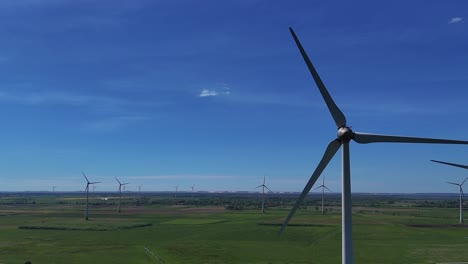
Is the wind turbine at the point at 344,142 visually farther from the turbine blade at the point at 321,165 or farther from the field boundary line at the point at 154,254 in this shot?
the field boundary line at the point at 154,254

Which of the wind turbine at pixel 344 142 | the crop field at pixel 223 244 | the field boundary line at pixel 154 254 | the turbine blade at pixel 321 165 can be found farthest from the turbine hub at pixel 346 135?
the field boundary line at pixel 154 254

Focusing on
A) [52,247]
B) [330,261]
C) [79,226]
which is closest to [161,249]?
[52,247]

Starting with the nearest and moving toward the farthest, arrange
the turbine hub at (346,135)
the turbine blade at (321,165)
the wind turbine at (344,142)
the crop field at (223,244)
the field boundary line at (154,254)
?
1. the wind turbine at (344,142)
2. the turbine hub at (346,135)
3. the turbine blade at (321,165)
4. the field boundary line at (154,254)
5. the crop field at (223,244)

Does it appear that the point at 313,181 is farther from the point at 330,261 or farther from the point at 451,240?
the point at 451,240

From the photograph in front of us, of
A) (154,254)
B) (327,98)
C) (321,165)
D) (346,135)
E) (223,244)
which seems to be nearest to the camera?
(346,135)

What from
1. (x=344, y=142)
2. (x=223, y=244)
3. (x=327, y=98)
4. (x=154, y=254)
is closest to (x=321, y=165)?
(x=344, y=142)

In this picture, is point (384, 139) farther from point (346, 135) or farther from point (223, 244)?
point (223, 244)

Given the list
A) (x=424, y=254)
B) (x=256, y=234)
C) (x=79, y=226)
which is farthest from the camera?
(x=79, y=226)

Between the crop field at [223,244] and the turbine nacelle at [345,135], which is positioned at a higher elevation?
the turbine nacelle at [345,135]

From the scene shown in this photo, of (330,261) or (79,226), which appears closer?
(330,261)
